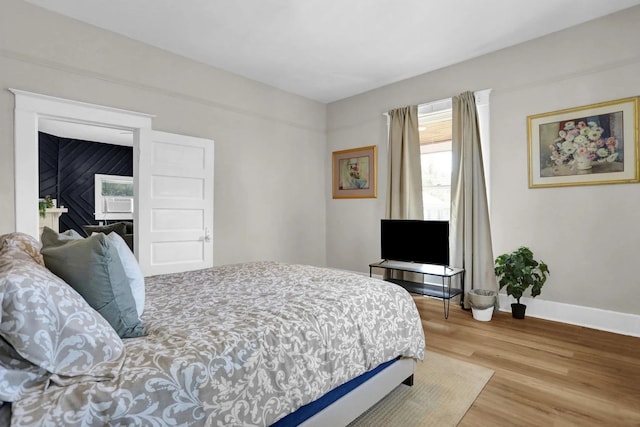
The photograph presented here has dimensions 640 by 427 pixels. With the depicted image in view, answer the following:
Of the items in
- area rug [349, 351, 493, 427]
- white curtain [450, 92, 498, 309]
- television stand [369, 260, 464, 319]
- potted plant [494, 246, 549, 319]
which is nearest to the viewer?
area rug [349, 351, 493, 427]

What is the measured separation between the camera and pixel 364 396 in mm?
1754

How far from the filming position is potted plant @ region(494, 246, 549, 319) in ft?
10.9

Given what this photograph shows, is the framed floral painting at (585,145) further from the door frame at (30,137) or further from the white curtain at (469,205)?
the door frame at (30,137)

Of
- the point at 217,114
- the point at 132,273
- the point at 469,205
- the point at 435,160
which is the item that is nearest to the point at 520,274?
the point at 469,205

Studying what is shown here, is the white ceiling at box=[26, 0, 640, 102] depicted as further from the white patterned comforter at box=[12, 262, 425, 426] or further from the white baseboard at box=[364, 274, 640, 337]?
the white baseboard at box=[364, 274, 640, 337]

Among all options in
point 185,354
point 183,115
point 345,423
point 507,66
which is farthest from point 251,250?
point 507,66

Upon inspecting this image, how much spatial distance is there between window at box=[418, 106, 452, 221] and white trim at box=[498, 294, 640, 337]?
1344 mm

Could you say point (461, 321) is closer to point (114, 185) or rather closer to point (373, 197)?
point (373, 197)

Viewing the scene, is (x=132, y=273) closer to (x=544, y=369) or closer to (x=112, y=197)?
(x=544, y=369)

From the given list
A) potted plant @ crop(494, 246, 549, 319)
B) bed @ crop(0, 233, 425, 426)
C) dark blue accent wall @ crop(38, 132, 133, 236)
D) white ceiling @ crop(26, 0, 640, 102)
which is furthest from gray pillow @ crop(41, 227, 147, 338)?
dark blue accent wall @ crop(38, 132, 133, 236)

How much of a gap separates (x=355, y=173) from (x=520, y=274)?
2633 millimetres

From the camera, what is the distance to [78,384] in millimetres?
954

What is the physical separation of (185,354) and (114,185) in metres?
7.86

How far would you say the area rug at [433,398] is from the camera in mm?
1839
